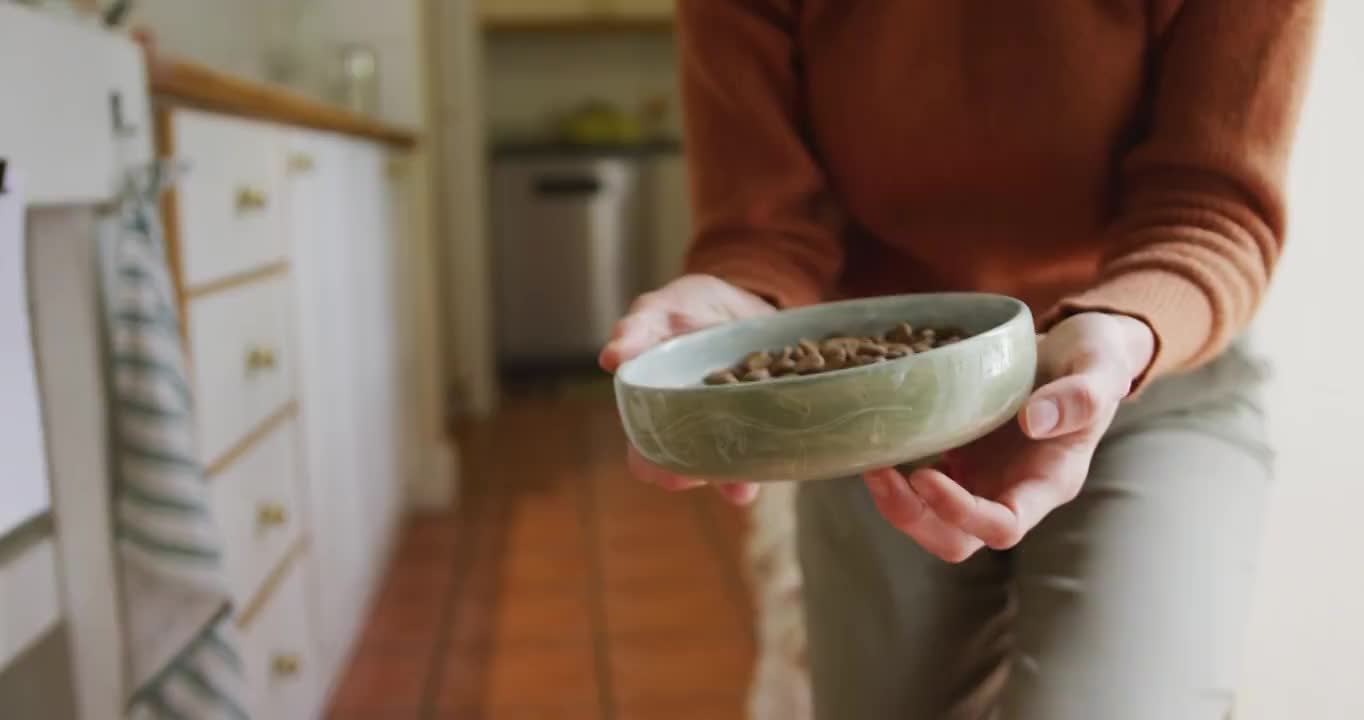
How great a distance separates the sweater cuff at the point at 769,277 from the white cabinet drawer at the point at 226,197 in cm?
53

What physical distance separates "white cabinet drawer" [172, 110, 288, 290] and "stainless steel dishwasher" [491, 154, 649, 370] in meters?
2.39

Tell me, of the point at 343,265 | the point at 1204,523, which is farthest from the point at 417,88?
the point at 1204,523


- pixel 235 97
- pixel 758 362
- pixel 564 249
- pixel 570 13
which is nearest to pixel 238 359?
pixel 235 97

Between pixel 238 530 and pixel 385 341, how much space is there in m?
0.98

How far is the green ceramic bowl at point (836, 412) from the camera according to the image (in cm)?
49

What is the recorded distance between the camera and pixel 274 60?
2480 millimetres

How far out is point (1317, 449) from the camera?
2.78 feet

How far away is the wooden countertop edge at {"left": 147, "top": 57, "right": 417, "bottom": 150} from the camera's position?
1.00 m

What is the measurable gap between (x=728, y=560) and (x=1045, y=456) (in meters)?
1.60

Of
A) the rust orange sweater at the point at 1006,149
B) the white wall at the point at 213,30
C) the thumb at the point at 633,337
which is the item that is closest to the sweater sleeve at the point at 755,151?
the rust orange sweater at the point at 1006,149

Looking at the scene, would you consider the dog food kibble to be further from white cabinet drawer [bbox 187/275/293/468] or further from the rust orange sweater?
white cabinet drawer [bbox 187/275/293/468]

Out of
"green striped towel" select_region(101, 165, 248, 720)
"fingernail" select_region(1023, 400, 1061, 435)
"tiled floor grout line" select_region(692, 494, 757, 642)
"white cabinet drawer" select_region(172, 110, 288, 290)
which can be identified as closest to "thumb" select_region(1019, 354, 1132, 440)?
"fingernail" select_region(1023, 400, 1061, 435)

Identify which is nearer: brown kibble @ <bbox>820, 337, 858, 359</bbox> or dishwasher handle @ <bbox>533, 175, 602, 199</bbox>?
brown kibble @ <bbox>820, 337, 858, 359</bbox>

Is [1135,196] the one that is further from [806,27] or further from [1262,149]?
[806,27]
